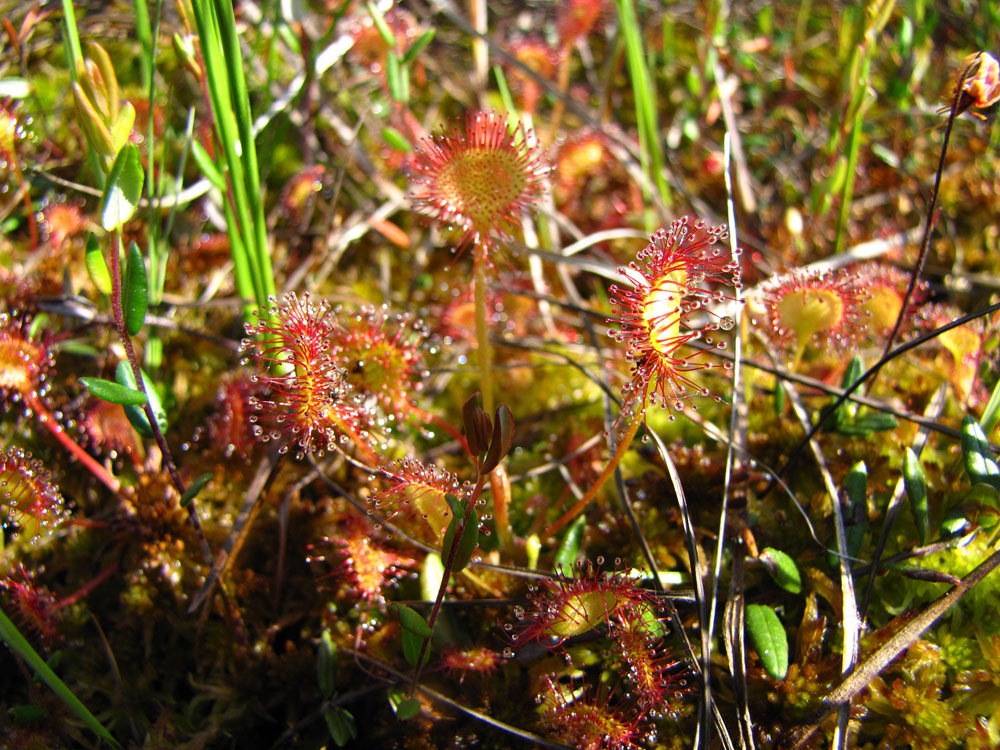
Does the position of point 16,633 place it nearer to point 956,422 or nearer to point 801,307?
point 801,307

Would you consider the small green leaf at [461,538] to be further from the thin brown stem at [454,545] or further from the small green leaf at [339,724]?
the small green leaf at [339,724]

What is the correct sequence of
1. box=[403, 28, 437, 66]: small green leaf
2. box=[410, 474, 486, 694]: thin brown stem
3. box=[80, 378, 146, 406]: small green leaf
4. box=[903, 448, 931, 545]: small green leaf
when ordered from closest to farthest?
box=[410, 474, 486, 694]: thin brown stem, box=[80, 378, 146, 406]: small green leaf, box=[903, 448, 931, 545]: small green leaf, box=[403, 28, 437, 66]: small green leaf

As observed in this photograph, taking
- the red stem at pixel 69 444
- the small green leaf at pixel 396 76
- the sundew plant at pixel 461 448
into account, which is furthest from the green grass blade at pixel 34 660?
the small green leaf at pixel 396 76

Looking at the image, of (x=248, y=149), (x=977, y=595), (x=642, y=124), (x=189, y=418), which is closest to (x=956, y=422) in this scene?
(x=977, y=595)

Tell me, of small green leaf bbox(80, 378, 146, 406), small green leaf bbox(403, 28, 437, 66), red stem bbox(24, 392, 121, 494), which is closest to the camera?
small green leaf bbox(80, 378, 146, 406)

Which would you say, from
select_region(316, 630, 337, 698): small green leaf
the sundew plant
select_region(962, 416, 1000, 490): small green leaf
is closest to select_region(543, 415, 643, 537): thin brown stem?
the sundew plant

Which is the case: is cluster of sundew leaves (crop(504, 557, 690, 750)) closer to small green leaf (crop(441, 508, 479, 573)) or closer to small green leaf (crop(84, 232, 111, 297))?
small green leaf (crop(441, 508, 479, 573))
